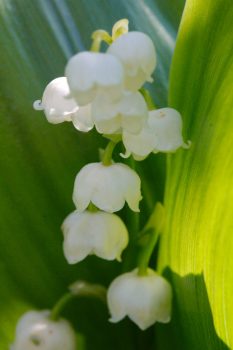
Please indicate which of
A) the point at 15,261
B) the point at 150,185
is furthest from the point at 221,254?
the point at 15,261

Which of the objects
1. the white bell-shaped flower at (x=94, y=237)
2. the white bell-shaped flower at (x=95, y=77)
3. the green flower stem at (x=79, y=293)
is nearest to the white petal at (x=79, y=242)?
the white bell-shaped flower at (x=94, y=237)

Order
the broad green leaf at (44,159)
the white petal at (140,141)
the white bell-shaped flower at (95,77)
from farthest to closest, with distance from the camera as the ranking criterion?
the broad green leaf at (44,159) → the white petal at (140,141) → the white bell-shaped flower at (95,77)

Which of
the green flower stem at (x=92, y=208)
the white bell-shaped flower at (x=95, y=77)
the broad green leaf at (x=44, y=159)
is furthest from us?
the broad green leaf at (x=44, y=159)

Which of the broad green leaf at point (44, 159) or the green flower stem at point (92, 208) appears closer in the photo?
the green flower stem at point (92, 208)

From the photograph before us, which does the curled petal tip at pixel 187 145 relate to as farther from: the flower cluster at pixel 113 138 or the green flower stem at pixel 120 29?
the green flower stem at pixel 120 29

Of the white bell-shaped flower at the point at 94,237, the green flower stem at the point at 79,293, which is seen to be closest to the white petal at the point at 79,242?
the white bell-shaped flower at the point at 94,237

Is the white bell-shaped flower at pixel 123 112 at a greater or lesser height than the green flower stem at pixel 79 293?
greater

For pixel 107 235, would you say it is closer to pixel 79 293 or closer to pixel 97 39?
pixel 79 293

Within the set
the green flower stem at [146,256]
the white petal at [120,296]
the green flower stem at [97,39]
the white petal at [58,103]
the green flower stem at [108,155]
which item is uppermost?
the green flower stem at [97,39]
